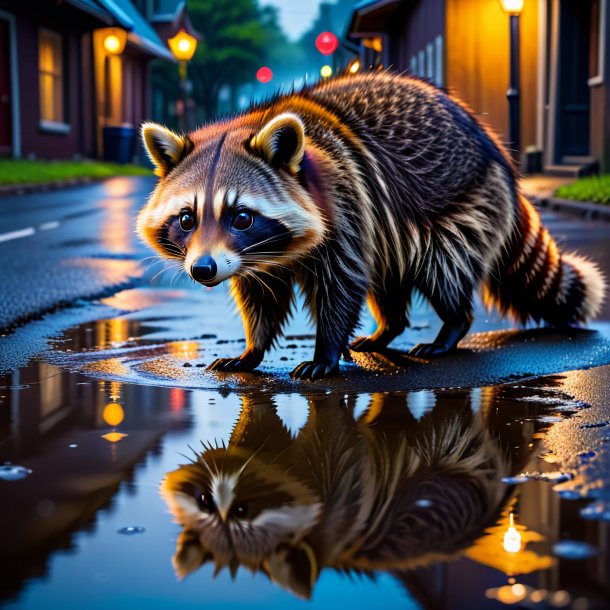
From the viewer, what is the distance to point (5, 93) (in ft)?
83.5

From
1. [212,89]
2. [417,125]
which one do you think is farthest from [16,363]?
[212,89]

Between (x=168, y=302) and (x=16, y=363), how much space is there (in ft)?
8.96

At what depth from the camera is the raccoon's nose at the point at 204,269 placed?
4.36 m

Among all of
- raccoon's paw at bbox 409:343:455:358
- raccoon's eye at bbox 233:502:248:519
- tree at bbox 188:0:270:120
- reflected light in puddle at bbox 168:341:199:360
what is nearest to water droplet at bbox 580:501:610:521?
raccoon's eye at bbox 233:502:248:519

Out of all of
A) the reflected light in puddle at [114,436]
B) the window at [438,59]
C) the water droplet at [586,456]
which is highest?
the window at [438,59]

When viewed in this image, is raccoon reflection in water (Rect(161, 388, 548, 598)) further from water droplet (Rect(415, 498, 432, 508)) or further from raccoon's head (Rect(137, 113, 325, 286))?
raccoon's head (Rect(137, 113, 325, 286))

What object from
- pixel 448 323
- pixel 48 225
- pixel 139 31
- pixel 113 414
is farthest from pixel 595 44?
pixel 139 31

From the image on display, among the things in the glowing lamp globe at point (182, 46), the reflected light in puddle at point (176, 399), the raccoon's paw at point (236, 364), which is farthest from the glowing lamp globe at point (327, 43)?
the reflected light in puddle at point (176, 399)

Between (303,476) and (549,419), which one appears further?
(549,419)

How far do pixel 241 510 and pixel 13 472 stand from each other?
0.78m

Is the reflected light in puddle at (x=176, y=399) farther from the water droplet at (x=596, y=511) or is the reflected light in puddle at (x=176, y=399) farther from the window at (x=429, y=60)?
the window at (x=429, y=60)

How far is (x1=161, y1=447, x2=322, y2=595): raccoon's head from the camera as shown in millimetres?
2525

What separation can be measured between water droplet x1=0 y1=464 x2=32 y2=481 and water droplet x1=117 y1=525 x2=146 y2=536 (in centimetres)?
62

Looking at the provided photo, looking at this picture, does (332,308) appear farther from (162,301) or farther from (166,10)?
(166,10)
